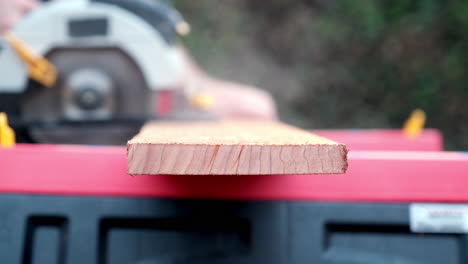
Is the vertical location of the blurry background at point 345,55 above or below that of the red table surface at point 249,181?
above

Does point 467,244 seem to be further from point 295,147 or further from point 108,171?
point 108,171

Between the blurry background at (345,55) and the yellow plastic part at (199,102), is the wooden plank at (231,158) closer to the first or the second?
the yellow plastic part at (199,102)

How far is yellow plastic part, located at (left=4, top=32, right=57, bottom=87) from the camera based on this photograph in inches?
58.4

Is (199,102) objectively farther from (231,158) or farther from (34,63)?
(231,158)

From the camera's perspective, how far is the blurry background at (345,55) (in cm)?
536

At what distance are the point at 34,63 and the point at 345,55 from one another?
4656 mm

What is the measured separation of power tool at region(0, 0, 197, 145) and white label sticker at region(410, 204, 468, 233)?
94 centimetres

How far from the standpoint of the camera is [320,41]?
18.8 ft

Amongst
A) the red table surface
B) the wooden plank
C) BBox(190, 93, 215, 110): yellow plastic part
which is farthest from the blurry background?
the wooden plank

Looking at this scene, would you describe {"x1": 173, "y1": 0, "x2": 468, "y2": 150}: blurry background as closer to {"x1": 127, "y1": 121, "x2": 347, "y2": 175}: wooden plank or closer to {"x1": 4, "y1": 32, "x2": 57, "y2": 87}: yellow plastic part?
{"x1": 4, "y1": 32, "x2": 57, "y2": 87}: yellow plastic part

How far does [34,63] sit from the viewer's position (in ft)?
4.90

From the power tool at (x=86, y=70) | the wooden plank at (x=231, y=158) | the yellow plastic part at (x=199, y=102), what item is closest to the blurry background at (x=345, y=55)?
the yellow plastic part at (x=199, y=102)

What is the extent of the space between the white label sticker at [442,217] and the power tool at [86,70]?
3.10 feet

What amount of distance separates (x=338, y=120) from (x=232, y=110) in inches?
110
